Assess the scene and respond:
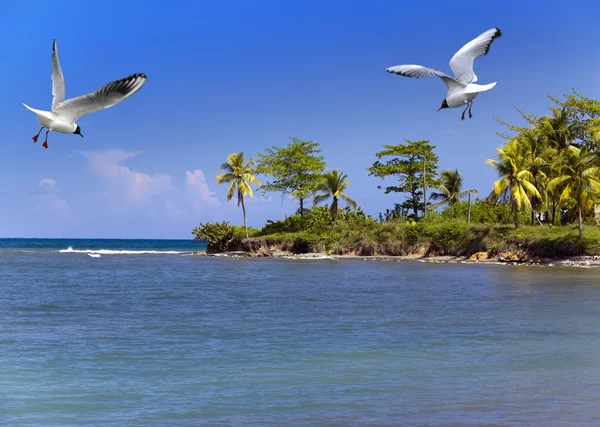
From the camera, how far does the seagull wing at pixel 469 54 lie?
27.9 ft

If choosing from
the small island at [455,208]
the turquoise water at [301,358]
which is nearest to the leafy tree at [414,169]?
the small island at [455,208]

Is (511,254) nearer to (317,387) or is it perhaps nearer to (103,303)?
(103,303)

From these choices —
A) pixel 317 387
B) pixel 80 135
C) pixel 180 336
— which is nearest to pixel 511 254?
pixel 180 336

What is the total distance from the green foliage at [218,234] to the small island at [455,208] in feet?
0.37

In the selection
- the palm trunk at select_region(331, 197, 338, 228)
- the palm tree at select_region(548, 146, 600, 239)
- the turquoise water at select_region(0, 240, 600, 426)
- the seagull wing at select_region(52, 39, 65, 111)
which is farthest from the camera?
the palm trunk at select_region(331, 197, 338, 228)

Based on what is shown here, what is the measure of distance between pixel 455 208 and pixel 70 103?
55.9 m

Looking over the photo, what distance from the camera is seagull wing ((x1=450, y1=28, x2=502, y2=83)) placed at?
8.52m

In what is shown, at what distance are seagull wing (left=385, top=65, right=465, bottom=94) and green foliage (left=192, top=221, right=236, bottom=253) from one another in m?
59.4

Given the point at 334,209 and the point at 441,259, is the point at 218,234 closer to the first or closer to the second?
the point at 334,209

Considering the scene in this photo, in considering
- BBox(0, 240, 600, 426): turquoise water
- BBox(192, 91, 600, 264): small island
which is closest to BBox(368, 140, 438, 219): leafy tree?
BBox(192, 91, 600, 264): small island

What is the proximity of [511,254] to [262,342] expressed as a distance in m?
36.7

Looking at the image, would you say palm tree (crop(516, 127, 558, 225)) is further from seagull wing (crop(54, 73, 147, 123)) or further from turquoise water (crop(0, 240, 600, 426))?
seagull wing (crop(54, 73, 147, 123))

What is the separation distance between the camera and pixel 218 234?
6662 centimetres

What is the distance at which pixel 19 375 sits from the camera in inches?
435
